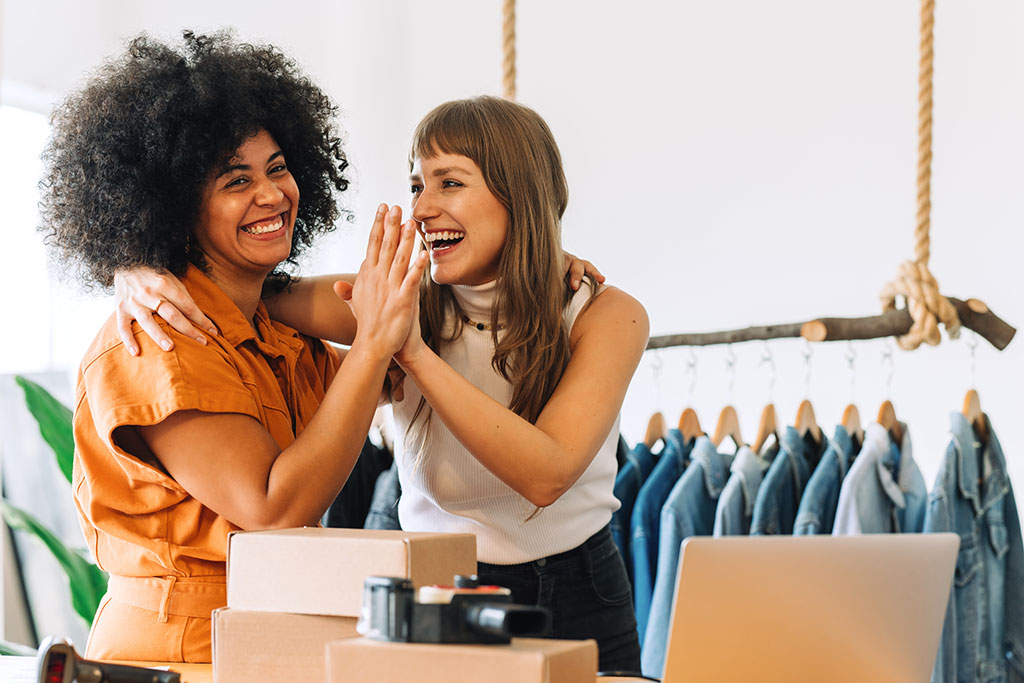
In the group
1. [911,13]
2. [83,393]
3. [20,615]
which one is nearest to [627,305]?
[83,393]

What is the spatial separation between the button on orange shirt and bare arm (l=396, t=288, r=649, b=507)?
23 centimetres

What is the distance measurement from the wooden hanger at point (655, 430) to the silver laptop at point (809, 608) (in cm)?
127

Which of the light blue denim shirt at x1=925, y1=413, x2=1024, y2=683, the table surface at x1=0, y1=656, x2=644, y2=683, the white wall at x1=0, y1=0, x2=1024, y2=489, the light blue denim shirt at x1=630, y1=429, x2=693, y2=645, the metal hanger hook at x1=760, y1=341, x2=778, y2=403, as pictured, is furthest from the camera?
the white wall at x1=0, y1=0, x2=1024, y2=489

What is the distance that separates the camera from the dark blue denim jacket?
236 centimetres

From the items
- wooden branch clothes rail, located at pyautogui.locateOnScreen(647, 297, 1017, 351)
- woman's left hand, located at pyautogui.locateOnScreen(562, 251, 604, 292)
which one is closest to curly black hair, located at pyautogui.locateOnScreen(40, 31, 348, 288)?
woman's left hand, located at pyautogui.locateOnScreen(562, 251, 604, 292)

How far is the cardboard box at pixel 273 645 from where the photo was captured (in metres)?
1.13

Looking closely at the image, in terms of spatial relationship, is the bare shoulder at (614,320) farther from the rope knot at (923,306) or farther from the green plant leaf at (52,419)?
the green plant leaf at (52,419)

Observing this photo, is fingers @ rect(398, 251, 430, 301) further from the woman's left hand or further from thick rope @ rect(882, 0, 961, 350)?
thick rope @ rect(882, 0, 961, 350)

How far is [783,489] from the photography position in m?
2.31

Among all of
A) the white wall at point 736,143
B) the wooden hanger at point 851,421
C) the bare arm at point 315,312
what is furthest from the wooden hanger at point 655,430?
the bare arm at point 315,312

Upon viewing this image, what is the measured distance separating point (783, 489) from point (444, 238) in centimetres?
105

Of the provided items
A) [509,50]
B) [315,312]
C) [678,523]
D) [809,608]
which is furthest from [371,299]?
[678,523]

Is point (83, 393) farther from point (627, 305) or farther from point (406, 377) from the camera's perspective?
point (627, 305)

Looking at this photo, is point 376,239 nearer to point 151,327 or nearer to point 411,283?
point 411,283
